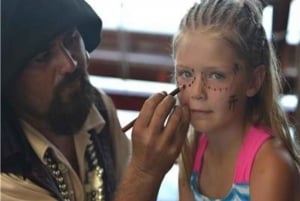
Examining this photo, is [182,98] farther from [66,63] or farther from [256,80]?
[66,63]

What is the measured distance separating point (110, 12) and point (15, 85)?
114 centimetres

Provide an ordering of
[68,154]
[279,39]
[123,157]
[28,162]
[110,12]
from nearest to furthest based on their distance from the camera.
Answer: [28,162]
[68,154]
[123,157]
[279,39]
[110,12]


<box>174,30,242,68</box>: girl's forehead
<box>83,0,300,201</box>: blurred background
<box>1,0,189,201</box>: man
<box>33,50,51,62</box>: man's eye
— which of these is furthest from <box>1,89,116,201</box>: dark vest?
<box>83,0,300,201</box>: blurred background

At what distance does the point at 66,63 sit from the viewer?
1.27 meters

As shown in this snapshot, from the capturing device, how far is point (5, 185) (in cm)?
115

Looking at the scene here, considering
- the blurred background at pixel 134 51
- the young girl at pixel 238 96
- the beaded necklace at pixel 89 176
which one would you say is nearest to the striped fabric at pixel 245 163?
the young girl at pixel 238 96

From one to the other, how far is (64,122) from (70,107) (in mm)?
32

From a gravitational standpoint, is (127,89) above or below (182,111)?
below

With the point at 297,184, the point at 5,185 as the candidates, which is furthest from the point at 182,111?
the point at 5,185

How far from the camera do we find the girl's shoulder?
1066mm

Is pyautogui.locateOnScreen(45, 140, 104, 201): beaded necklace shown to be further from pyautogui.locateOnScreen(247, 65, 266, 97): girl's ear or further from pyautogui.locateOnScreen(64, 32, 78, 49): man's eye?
pyautogui.locateOnScreen(247, 65, 266, 97): girl's ear

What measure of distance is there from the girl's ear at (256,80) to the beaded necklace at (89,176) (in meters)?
0.42

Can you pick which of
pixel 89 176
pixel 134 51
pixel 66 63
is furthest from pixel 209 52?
pixel 134 51

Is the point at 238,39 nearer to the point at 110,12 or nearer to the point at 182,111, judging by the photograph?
the point at 182,111
